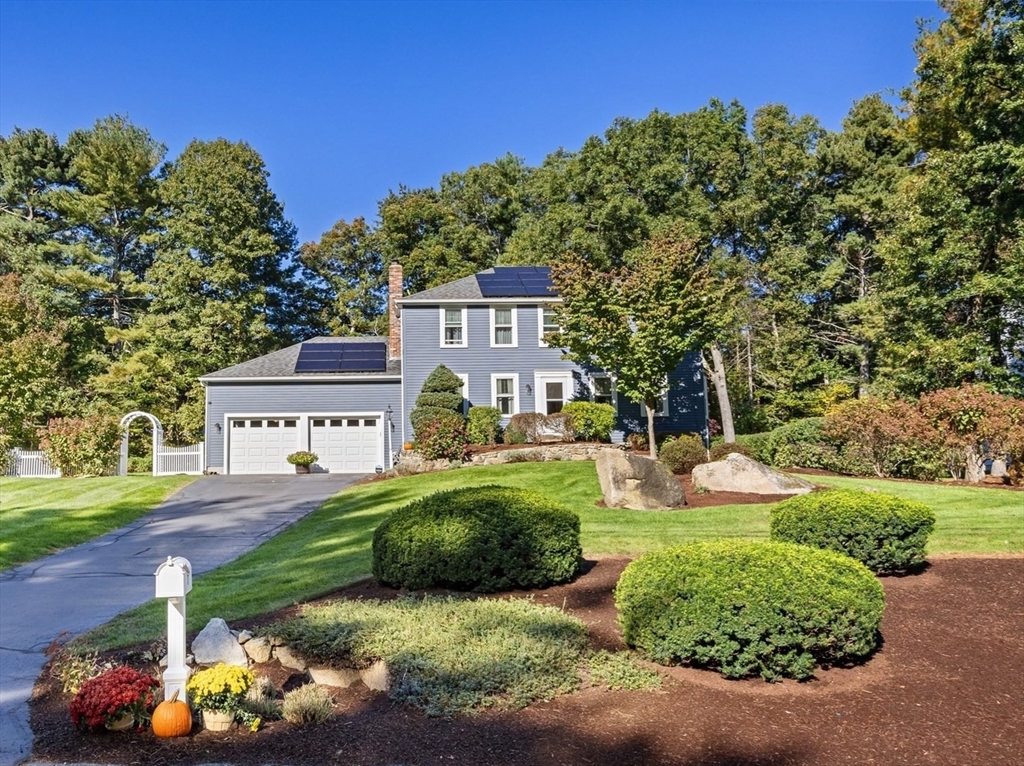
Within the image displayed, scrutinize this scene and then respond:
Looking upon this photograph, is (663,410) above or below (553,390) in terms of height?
below

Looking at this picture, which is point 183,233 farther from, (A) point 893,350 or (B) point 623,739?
(B) point 623,739

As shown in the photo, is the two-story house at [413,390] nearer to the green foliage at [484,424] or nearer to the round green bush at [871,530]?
the green foliage at [484,424]

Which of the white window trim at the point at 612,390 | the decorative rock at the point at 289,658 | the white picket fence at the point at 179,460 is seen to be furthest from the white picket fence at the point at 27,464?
the decorative rock at the point at 289,658

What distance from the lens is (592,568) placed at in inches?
289

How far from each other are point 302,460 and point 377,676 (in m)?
19.6

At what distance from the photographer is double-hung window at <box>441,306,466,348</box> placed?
931 inches

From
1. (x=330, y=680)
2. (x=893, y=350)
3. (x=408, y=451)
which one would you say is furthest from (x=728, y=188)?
(x=330, y=680)

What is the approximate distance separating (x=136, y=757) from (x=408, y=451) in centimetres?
1664

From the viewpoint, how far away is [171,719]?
3799mm

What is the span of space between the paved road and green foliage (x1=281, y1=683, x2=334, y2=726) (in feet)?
4.41

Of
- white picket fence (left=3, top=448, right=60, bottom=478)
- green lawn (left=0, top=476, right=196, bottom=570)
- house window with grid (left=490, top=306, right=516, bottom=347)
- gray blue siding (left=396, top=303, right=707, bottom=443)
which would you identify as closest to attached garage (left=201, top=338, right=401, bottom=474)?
gray blue siding (left=396, top=303, right=707, bottom=443)

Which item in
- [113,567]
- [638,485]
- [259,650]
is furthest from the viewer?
[638,485]

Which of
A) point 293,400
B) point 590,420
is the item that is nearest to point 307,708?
point 590,420

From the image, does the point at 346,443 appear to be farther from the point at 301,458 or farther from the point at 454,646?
the point at 454,646
